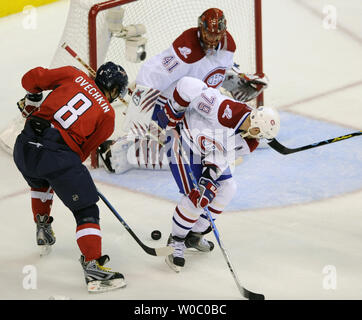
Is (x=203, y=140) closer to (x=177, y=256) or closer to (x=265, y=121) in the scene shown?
(x=265, y=121)

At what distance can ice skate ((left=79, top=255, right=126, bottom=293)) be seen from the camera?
4.49 metres

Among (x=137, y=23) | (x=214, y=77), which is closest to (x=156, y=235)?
(x=214, y=77)

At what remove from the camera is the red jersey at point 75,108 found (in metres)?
4.44

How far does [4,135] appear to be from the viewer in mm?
6285

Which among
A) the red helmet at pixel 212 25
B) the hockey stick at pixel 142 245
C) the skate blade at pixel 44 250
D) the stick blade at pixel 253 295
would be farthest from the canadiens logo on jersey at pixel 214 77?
the stick blade at pixel 253 295

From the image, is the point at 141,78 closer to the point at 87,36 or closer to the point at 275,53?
the point at 87,36

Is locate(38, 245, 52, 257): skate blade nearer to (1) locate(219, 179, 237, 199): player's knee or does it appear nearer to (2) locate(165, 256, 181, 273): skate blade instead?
(2) locate(165, 256, 181, 273): skate blade

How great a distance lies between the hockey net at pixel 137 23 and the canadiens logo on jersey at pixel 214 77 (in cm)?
79

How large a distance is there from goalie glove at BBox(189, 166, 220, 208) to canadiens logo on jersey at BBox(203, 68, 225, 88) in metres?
0.81

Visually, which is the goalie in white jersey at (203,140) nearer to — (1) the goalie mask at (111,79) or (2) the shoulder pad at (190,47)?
(1) the goalie mask at (111,79)

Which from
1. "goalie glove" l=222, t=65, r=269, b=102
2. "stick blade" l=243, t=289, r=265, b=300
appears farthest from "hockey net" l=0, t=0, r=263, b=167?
"stick blade" l=243, t=289, r=265, b=300

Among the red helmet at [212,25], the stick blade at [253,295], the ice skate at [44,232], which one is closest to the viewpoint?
the stick blade at [253,295]

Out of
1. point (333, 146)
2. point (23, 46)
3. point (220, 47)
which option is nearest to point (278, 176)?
point (333, 146)

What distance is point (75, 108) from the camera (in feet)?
14.6
